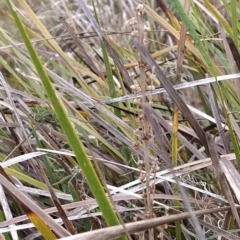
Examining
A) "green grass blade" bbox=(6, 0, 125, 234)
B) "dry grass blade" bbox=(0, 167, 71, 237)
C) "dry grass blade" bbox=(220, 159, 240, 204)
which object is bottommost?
"dry grass blade" bbox=(220, 159, 240, 204)

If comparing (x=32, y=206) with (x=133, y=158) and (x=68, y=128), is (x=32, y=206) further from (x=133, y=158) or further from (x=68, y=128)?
(x=133, y=158)

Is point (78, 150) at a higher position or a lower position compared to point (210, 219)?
higher

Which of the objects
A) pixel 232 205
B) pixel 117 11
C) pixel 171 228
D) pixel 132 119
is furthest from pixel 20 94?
pixel 117 11

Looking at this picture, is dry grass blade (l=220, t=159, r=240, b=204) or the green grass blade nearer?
the green grass blade

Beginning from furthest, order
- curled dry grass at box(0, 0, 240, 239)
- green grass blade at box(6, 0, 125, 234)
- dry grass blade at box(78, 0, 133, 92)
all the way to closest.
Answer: dry grass blade at box(78, 0, 133, 92) < curled dry grass at box(0, 0, 240, 239) < green grass blade at box(6, 0, 125, 234)

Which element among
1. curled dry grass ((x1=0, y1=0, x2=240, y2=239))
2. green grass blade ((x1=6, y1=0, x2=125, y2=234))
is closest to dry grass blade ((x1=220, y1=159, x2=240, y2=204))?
curled dry grass ((x1=0, y1=0, x2=240, y2=239))

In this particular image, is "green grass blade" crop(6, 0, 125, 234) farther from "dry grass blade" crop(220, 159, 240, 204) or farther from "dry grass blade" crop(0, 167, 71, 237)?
"dry grass blade" crop(220, 159, 240, 204)

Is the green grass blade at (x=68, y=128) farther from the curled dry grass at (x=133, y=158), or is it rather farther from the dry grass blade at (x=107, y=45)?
the dry grass blade at (x=107, y=45)

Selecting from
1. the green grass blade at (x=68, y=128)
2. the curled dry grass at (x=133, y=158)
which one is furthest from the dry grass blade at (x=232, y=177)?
the green grass blade at (x=68, y=128)

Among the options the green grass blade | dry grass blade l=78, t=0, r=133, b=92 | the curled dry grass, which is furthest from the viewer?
dry grass blade l=78, t=0, r=133, b=92

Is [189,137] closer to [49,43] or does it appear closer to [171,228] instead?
[171,228]

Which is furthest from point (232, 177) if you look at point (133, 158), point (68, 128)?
point (68, 128)
